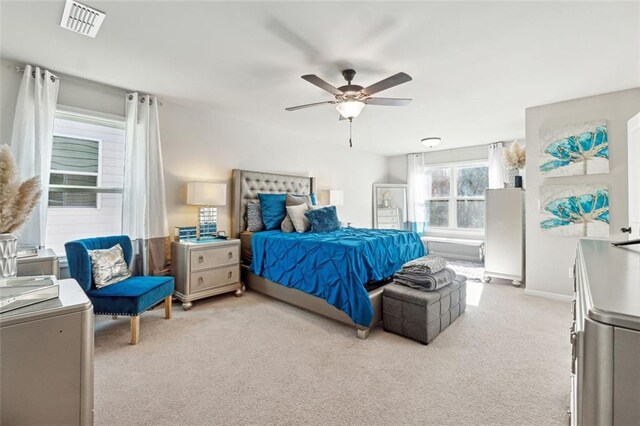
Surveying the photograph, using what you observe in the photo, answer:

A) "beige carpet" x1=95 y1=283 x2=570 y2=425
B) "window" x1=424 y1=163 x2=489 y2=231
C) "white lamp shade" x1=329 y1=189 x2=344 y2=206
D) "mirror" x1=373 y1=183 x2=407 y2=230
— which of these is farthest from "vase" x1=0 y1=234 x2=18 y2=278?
"window" x1=424 y1=163 x2=489 y2=231

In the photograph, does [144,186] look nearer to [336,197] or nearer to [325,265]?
[325,265]

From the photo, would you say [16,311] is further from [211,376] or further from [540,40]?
[540,40]

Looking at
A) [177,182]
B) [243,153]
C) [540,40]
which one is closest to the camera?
[540,40]

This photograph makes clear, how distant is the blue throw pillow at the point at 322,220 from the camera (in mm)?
3830

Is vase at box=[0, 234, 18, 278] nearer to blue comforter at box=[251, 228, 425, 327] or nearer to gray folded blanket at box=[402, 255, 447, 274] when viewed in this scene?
blue comforter at box=[251, 228, 425, 327]

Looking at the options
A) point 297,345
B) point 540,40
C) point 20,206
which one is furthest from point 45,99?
point 540,40

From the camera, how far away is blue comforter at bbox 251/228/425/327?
260 cm

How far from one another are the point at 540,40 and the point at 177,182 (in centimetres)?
403

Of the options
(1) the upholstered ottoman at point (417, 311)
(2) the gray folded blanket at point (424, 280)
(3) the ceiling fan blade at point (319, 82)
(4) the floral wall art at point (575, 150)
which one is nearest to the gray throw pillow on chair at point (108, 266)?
(3) the ceiling fan blade at point (319, 82)

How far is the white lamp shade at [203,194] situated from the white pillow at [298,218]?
3.19 feet

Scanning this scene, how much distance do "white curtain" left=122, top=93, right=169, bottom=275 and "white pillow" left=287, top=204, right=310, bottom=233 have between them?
5.31 ft

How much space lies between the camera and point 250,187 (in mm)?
4320

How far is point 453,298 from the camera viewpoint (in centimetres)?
284

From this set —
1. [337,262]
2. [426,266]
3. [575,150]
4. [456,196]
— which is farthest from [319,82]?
[456,196]
